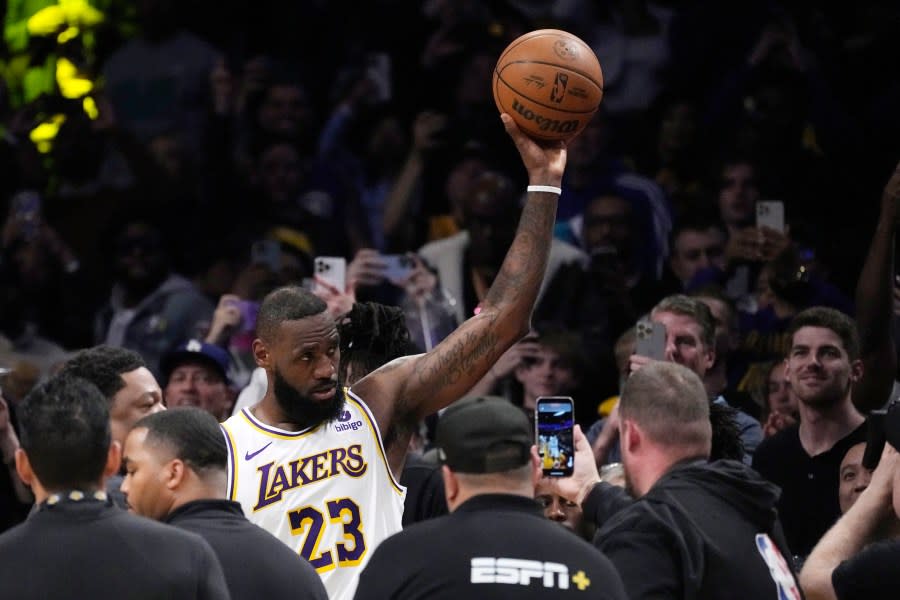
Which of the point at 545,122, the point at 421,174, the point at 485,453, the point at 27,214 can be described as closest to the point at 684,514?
the point at 485,453

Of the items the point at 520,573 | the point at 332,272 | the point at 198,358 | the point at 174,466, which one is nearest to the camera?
the point at 520,573

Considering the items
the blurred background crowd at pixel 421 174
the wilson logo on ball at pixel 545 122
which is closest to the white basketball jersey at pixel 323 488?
the wilson logo on ball at pixel 545 122

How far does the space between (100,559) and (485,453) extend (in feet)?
2.94

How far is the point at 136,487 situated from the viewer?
4348mm

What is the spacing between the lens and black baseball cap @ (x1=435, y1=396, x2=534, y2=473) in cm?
394

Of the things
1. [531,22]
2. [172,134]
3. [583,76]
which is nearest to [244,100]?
[172,134]

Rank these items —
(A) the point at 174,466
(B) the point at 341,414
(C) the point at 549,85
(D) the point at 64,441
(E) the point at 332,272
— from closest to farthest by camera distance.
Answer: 1. (D) the point at 64,441
2. (A) the point at 174,466
3. (B) the point at 341,414
4. (C) the point at 549,85
5. (E) the point at 332,272

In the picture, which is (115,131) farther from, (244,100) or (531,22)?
(531,22)

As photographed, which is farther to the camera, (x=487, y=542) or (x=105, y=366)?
(x=105, y=366)

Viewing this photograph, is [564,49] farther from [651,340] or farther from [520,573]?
[520,573]

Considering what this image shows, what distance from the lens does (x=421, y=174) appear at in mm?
10148

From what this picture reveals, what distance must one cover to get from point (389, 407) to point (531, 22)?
18.5 ft

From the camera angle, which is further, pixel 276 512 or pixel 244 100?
pixel 244 100

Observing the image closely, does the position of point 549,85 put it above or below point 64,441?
above
